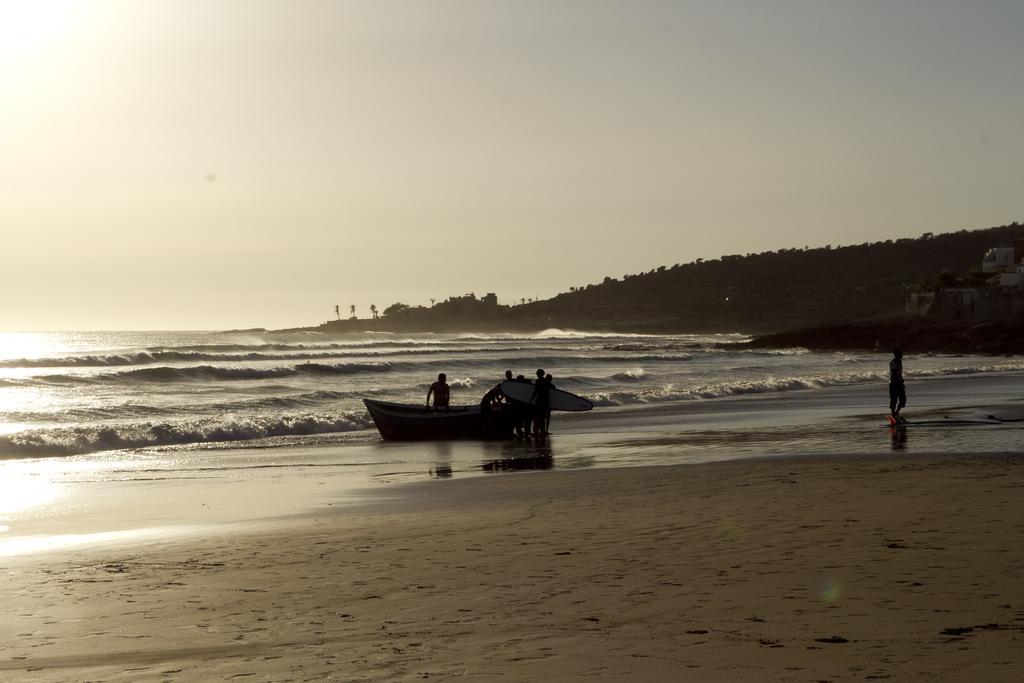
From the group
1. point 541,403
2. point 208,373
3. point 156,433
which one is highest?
point 208,373

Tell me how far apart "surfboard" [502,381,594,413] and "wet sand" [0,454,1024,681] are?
12.6 metres

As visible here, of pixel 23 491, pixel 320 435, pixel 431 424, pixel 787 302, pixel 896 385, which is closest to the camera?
pixel 23 491

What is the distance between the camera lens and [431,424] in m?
26.7

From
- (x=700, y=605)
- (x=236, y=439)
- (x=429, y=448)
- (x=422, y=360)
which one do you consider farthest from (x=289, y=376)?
(x=700, y=605)

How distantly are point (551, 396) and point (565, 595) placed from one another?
1855 cm

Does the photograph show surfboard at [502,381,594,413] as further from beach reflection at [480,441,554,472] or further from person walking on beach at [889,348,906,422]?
person walking on beach at [889,348,906,422]

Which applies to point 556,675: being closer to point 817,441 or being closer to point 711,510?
point 711,510

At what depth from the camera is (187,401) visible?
37.8 metres

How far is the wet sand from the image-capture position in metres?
6.88

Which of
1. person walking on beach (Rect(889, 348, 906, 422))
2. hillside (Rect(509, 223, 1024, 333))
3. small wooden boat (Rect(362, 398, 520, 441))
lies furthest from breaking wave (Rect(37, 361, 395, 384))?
hillside (Rect(509, 223, 1024, 333))

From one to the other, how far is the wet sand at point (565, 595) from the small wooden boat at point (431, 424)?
1271 cm

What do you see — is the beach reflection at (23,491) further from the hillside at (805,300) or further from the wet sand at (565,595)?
the hillside at (805,300)

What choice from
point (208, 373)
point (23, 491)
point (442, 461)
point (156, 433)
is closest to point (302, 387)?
point (208, 373)

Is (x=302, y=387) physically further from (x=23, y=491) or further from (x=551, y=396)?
(x=23, y=491)
